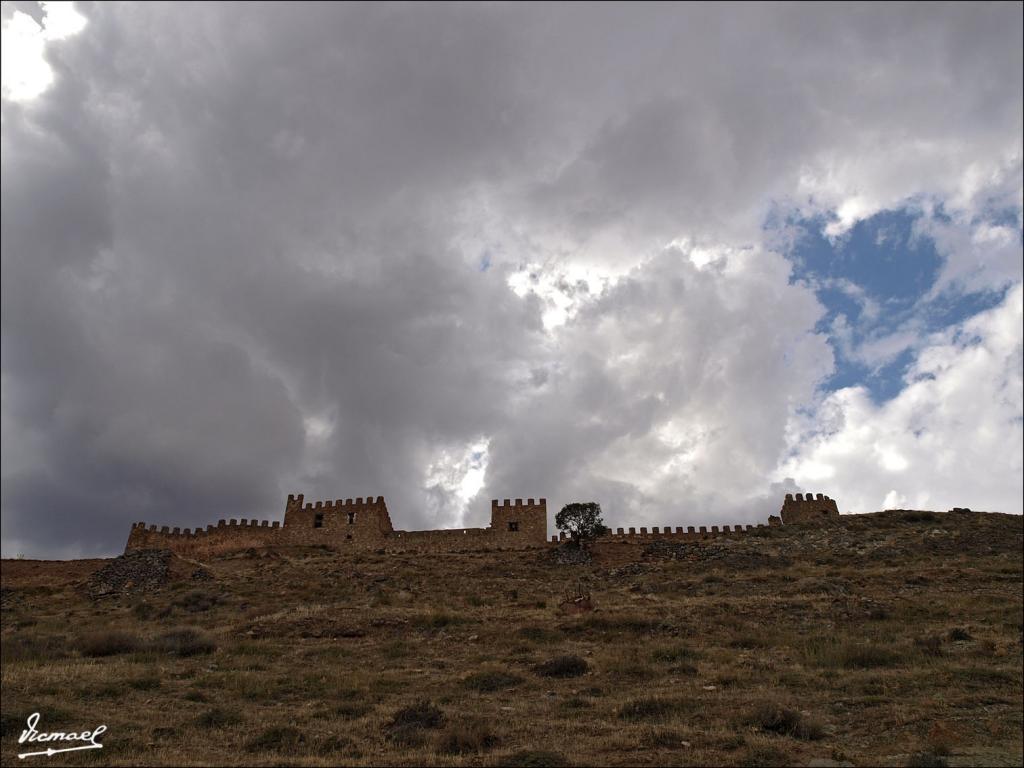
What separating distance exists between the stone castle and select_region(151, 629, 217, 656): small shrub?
25.9m

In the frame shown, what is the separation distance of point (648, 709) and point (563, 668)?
4.02m

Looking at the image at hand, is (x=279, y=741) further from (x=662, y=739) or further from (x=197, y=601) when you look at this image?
(x=197, y=601)

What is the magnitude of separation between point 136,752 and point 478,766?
5284 mm

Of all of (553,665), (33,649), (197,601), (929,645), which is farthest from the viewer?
(197,601)

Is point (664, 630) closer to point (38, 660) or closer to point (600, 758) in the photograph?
point (600, 758)

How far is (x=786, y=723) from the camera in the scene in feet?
35.7

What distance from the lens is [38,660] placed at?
742 inches

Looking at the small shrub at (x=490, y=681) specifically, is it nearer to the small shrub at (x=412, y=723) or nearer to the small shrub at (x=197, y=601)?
the small shrub at (x=412, y=723)

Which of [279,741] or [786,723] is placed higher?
[786,723]

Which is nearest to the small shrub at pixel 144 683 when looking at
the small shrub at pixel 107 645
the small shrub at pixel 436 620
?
the small shrub at pixel 107 645

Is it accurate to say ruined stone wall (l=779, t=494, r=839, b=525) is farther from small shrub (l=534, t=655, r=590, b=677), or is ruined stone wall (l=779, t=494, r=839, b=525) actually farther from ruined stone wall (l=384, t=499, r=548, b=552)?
small shrub (l=534, t=655, r=590, b=677)

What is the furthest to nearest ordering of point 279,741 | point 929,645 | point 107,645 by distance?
point 107,645
point 929,645
point 279,741

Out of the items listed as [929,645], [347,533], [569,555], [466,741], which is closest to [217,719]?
[466,741]

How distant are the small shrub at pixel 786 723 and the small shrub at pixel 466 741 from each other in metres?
4.30
